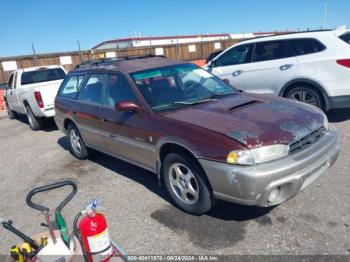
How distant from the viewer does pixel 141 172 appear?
4.98 metres

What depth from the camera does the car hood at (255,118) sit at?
299 centimetres

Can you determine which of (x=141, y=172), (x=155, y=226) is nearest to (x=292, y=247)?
(x=155, y=226)

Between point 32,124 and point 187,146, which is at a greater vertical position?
point 187,146

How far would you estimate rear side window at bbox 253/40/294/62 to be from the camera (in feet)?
21.6

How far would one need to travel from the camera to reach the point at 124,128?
4.19 m

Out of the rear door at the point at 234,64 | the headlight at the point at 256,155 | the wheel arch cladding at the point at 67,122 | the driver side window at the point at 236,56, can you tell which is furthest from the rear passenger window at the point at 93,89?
the driver side window at the point at 236,56

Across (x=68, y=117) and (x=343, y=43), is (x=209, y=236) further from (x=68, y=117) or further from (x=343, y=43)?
(x=343, y=43)

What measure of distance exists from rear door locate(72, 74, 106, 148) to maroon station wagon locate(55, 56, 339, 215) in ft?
0.05

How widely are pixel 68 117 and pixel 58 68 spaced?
5.21m

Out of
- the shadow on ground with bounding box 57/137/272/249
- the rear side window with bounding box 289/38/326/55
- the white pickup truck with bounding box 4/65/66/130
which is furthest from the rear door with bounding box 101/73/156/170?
the white pickup truck with bounding box 4/65/66/130

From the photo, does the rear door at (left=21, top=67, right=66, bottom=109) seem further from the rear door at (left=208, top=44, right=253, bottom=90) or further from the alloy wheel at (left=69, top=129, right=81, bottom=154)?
the rear door at (left=208, top=44, right=253, bottom=90)

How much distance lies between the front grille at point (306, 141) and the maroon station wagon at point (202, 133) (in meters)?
0.01

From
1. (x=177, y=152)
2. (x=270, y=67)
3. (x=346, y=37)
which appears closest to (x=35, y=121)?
(x=270, y=67)

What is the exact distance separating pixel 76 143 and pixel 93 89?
54.8 inches
